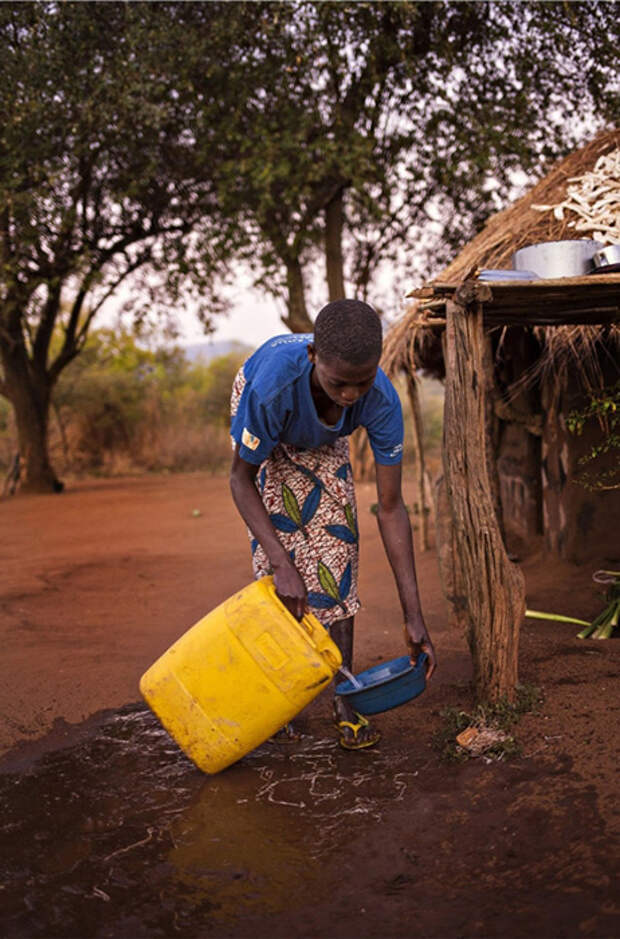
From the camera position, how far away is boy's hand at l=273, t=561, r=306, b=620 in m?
2.45

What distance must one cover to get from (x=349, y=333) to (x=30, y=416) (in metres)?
9.05

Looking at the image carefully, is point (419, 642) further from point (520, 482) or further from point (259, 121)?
point (259, 121)

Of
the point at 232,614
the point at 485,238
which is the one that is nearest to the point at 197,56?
the point at 485,238

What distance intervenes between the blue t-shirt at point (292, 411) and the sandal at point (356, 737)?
0.89 m

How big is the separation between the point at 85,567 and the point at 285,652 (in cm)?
384

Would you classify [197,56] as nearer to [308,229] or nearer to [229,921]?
[308,229]

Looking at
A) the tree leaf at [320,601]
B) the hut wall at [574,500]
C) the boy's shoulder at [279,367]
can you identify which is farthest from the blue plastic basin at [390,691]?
the hut wall at [574,500]

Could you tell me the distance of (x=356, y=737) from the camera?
2781mm

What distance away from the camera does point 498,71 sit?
27.5 ft

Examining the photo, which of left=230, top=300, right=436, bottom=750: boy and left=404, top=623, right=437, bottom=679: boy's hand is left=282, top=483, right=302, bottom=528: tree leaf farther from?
left=404, top=623, right=437, bottom=679: boy's hand

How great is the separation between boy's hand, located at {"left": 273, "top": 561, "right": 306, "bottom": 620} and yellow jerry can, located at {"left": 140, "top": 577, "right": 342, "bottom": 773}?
0.03m

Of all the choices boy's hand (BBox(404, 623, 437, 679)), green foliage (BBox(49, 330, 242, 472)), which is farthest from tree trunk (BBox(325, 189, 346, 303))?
boy's hand (BBox(404, 623, 437, 679))

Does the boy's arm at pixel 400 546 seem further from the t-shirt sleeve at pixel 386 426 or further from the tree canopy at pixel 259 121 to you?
the tree canopy at pixel 259 121

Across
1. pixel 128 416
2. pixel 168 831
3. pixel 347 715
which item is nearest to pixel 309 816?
pixel 168 831
